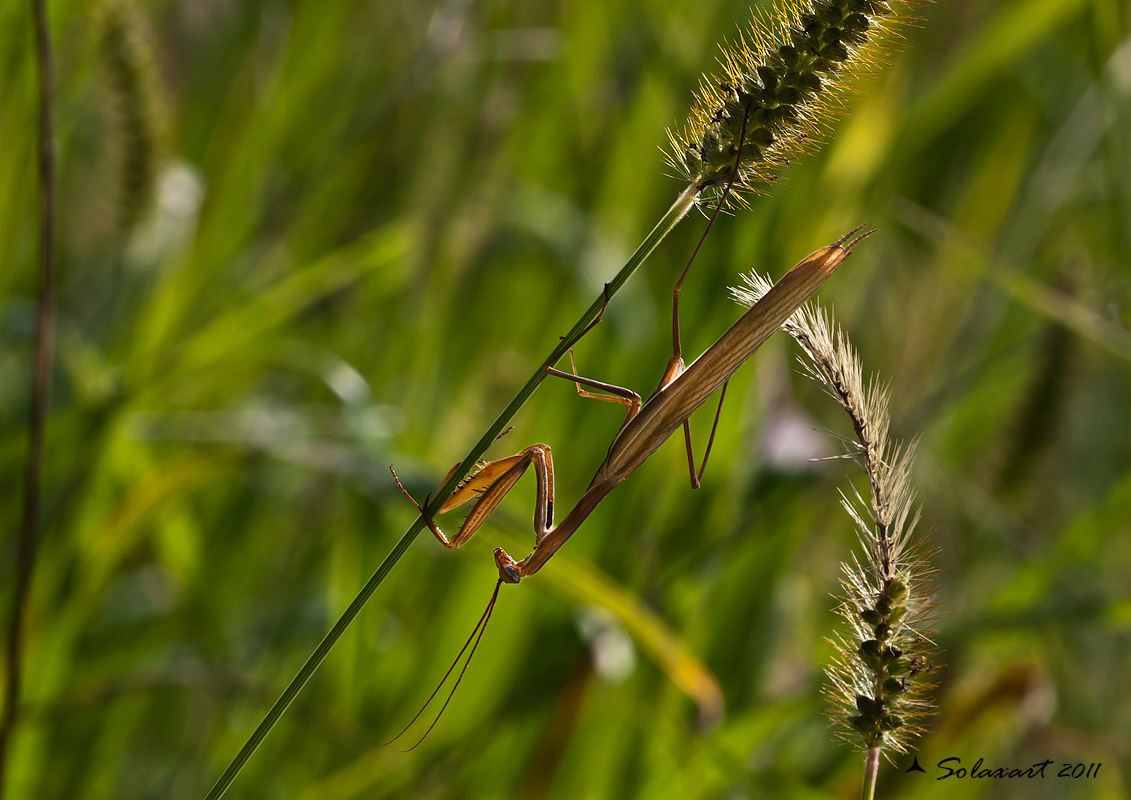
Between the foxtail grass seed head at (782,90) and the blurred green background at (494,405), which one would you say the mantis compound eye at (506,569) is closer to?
the blurred green background at (494,405)

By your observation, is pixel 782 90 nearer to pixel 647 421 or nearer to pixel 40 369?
pixel 647 421

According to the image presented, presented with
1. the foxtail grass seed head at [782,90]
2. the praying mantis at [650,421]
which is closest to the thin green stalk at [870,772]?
the praying mantis at [650,421]

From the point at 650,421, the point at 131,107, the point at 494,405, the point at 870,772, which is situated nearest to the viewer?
the point at 870,772

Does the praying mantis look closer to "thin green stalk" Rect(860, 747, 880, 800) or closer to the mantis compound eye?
the mantis compound eye

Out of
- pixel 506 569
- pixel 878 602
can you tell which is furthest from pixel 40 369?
pixel 878 602

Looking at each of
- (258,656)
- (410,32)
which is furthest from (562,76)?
(258,656)

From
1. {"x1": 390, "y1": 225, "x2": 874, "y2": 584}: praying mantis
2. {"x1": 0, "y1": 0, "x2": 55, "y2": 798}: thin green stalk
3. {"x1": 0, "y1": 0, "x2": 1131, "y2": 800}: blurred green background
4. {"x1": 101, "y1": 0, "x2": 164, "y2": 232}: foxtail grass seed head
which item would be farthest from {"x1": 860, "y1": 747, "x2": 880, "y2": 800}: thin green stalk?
{"x1": 101, "y1": 0, "x2": 164, "y2": 232}: foxtail grass seed head
